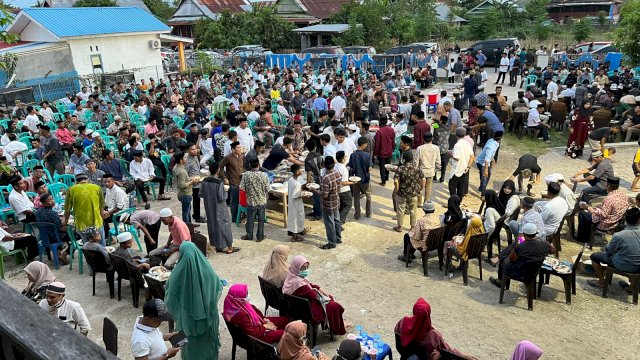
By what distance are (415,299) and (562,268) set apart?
83.9 inches

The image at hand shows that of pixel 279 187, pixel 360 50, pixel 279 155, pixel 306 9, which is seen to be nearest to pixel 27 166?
pixel 279 155

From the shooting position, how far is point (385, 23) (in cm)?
3819

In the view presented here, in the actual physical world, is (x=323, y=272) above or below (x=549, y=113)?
below

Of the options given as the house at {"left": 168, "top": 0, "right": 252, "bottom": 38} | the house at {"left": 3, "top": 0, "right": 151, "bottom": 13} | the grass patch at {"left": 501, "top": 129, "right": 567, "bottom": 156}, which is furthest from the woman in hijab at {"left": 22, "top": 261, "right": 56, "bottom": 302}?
the house at {"left": 168, "top": 0, "right": 252, "bottom": 38}

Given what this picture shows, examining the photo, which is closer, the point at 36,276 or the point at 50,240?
the point at 36,276

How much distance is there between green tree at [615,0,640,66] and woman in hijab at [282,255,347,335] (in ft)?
50.3

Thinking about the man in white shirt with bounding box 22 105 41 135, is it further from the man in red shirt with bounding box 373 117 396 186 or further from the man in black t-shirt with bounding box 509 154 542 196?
the man in black t-shirt with bounding box 509 154 542 196

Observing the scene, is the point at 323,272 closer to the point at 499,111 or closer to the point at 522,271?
the point at 522,271

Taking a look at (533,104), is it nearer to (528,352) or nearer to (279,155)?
(279,155)

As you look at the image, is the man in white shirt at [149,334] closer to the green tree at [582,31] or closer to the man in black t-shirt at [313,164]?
the man in black t-shirt at [313,164]

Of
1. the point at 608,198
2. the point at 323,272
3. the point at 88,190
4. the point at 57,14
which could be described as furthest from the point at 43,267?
the point at 57,14

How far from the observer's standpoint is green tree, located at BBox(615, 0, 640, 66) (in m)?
16.2

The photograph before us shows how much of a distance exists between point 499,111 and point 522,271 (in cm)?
894

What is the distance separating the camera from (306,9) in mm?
46062
